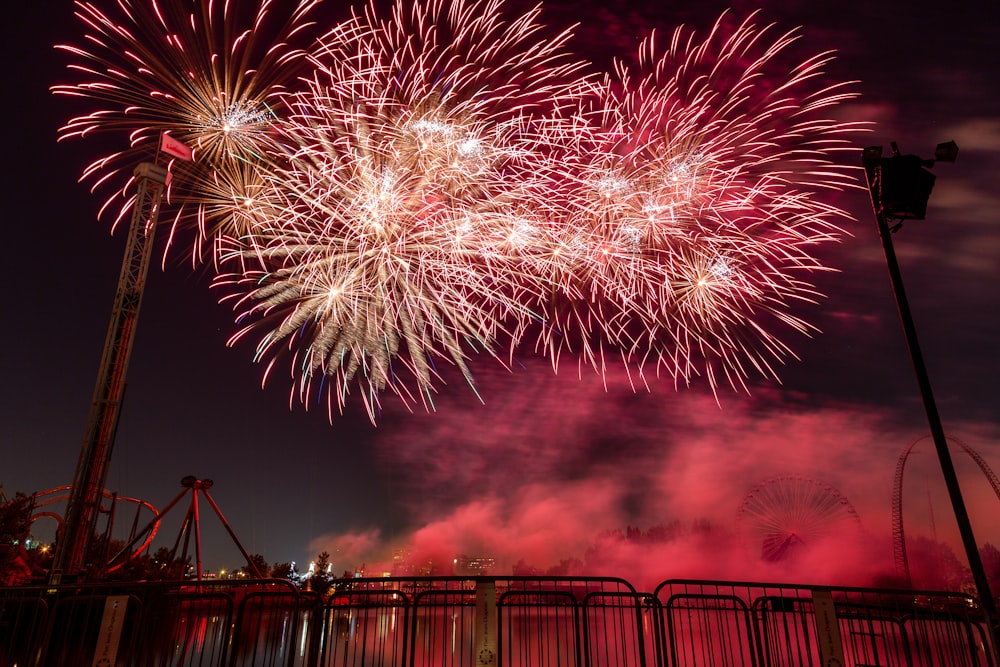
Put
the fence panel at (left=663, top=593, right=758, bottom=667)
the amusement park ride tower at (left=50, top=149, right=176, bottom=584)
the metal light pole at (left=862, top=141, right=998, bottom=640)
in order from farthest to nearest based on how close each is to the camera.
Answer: the amusement park ride tower at (left=50, top=149, right=176, bottom=584), the fence panel at (left=663, top=593, right=758, bottom=667), the metal light pole at (left=862, top=141, right=998, bottom=640)

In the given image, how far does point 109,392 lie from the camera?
64.0 feet

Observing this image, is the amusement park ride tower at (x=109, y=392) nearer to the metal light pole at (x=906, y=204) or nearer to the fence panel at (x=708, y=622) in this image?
the fence panel at (x=708, y=622)

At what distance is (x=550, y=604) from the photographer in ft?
34.4

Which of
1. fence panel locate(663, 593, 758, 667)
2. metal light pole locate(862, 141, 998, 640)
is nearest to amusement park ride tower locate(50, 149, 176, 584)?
fence panel locate(663, 593, 758, 667)

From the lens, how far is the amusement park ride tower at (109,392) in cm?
1827

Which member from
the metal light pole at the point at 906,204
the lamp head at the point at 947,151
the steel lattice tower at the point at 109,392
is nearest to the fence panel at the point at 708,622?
the metal light pole at the point at 906,204

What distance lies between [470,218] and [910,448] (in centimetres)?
4762

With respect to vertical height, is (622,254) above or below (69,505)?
above

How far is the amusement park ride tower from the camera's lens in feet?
59.9

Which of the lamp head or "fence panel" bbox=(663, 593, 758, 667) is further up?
the lamp head

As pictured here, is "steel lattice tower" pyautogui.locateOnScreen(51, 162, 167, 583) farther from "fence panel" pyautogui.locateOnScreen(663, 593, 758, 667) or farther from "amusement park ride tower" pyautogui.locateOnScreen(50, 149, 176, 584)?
"fence panel" pyautogui.locateOnScreen(663, 593, 758, 667)

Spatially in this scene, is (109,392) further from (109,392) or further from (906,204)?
(906,204)

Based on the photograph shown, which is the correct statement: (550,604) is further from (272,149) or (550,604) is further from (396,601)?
(272,149)

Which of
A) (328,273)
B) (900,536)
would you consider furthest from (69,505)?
(900,536)
